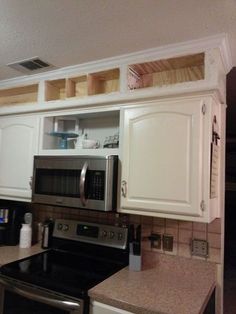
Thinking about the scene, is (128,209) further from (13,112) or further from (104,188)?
(13,112)

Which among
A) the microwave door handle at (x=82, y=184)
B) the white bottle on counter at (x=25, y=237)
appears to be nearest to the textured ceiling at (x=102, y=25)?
the microwave door handle at (x=82, y=184)

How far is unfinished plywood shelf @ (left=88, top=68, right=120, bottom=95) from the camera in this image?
187 centimetres

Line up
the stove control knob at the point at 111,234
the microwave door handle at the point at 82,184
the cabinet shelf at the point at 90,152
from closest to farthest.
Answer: the microwave door handle at the point at 82,184
the cabinet shelf at the point at 90,152
the stove control knob at the point at 111,234

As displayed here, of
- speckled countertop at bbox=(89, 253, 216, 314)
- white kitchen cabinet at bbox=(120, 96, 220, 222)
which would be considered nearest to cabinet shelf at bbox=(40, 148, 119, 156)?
white kitchen cabinet at bbox=(120, 96, 220, 222)

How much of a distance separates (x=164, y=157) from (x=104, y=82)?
0.84 metres

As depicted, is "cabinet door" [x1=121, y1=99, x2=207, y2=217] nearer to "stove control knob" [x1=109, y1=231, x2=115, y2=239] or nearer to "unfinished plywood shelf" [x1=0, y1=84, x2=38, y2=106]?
"stove control knob" [x1=109, y1=231, x2=115, y2=239]

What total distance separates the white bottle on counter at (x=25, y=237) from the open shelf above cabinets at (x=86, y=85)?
1.08 m

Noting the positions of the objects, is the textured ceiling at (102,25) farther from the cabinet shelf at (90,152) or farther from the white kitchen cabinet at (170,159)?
the cabinet shelf at (90,152)

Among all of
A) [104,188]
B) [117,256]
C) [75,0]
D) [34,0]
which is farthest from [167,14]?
[117,256]

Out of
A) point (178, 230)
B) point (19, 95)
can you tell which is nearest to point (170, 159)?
point (178, 230)

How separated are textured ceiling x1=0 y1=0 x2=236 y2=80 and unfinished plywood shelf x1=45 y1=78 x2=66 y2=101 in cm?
34

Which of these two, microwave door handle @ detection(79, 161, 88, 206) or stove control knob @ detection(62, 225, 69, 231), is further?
stove control knob @ detection(62, 225, 69, 231)

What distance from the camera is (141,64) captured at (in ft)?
5.68

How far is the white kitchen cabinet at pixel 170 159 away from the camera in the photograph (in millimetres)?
1453
